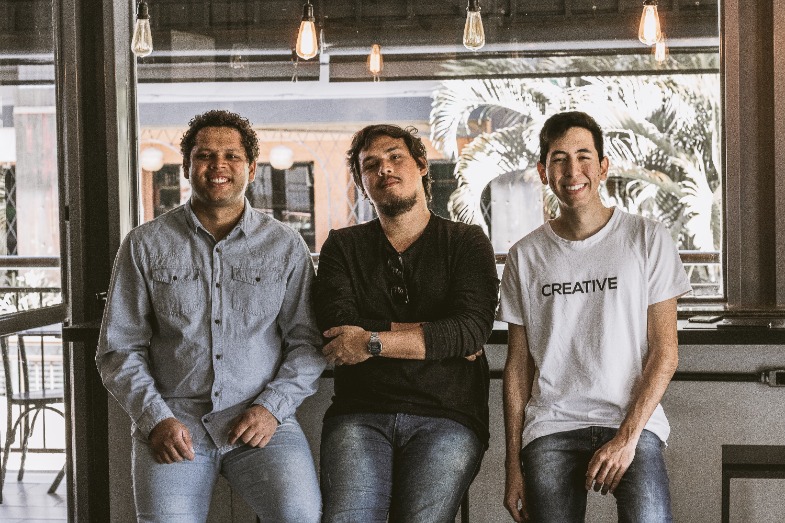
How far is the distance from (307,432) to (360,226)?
82 centimetres

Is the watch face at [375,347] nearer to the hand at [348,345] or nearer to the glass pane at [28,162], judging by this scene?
the hand at [348,345]

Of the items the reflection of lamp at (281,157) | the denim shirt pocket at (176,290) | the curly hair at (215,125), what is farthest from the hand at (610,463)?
the reflection of lamp at (281,157)

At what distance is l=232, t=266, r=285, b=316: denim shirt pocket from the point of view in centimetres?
253

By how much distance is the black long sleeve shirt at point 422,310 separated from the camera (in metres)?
2.44

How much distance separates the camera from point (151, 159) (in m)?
3.71

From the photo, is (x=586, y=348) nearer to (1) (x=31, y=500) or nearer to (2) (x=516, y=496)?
(2) (x=516, y=496)

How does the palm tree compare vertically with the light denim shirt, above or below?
above

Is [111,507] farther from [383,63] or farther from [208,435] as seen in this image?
[383,63]

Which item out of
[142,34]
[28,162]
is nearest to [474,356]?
[28,162]

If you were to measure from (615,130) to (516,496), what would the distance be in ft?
7.56

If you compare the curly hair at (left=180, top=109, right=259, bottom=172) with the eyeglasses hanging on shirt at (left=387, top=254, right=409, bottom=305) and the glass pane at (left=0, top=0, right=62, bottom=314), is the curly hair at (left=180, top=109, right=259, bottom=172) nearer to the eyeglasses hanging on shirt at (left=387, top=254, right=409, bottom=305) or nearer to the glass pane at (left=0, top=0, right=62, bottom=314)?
the eyeglasses hanging on shirt at (left=387, top=254, right=409, bottom=305)

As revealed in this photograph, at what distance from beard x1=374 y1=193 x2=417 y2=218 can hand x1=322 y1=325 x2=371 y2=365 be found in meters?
0.37

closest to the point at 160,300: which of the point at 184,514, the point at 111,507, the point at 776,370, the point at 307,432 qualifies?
the point at 184,514

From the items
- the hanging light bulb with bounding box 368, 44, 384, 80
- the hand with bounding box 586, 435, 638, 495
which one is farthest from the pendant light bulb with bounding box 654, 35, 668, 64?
the hand with bounding box 586, 435, 638, 495
